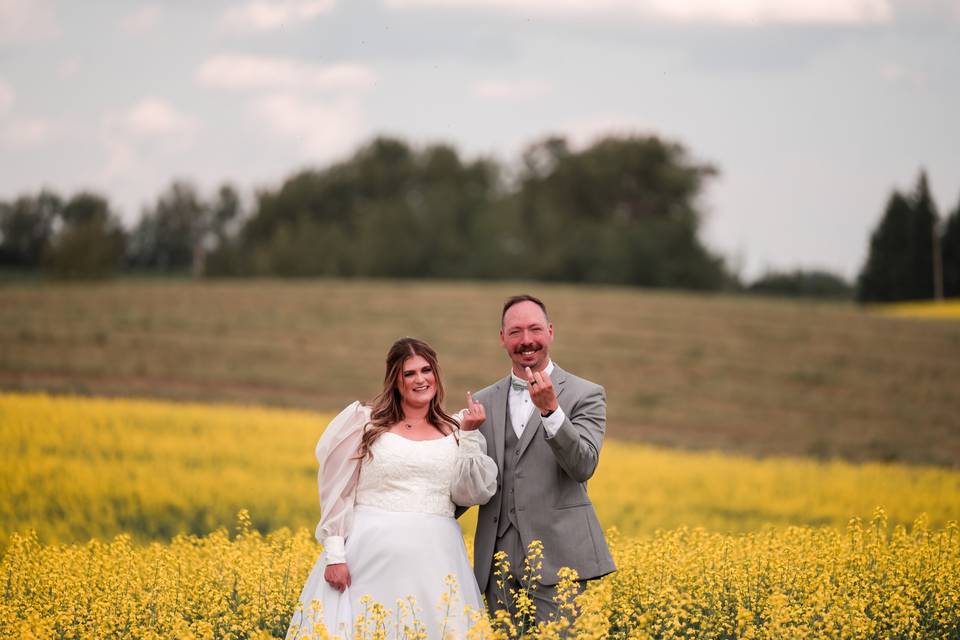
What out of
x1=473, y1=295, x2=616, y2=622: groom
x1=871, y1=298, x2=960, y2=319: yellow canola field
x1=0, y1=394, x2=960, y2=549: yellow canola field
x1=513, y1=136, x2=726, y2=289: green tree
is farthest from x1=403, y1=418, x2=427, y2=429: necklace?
x1=513, y1=136, x2=726, y2=289: green tree

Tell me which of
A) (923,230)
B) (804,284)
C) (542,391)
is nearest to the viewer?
(542,391)

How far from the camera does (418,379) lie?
20.0 ft

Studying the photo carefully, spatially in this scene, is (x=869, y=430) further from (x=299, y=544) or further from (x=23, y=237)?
(x=23, y=237)

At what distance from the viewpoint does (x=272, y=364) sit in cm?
2903

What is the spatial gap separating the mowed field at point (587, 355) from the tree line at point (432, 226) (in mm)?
9272

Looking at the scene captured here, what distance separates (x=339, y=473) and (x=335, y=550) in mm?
436

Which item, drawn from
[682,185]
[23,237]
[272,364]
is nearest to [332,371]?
[272,364]

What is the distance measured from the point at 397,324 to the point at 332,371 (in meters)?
7.57

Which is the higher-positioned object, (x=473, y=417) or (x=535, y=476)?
(x=473, y=417)

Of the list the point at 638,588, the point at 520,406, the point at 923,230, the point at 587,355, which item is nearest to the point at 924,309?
the point at 923,230

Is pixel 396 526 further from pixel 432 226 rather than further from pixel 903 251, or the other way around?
pixel 432 226

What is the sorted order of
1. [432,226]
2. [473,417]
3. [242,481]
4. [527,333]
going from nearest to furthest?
[473,417], [527,333], [242,481], [432,226]

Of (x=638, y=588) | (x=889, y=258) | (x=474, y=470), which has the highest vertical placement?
(x=889, y=258)

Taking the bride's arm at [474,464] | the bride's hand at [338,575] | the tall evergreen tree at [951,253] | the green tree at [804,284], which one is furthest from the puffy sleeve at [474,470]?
the green tree at [804,284]
